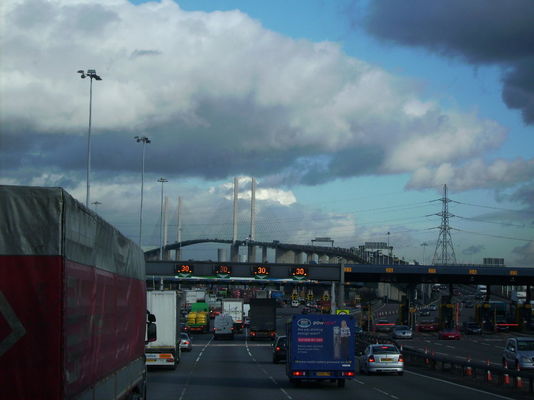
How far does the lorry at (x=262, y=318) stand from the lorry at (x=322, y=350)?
44.4 meters

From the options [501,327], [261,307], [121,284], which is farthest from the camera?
[501,327]

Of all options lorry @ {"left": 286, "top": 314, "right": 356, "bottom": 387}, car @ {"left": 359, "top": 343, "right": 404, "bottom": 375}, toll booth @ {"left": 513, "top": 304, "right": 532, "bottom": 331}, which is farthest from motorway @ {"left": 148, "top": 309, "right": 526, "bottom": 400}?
toll booth @ {"left": 513, "top": 304, "right": 532, "bottom": 331}

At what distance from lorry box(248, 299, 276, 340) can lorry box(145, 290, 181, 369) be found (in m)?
35.3

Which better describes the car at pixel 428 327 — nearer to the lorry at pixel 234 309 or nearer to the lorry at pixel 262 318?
the lorry at pixel 234 309

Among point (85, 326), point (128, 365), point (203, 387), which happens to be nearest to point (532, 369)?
point (203, 387)

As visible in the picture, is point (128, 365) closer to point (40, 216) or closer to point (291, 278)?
point (40, 216)

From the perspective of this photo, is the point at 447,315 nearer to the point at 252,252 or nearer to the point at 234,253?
the point at 234,253

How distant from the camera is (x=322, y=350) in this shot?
30.3 m

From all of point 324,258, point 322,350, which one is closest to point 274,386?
point 322,350

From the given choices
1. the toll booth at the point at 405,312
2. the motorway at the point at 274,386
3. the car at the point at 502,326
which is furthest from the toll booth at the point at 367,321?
the motorway at the point at 274,386

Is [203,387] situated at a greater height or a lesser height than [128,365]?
lesser

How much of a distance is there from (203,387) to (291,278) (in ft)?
154

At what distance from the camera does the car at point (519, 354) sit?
115 ft

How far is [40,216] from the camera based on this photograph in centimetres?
808
